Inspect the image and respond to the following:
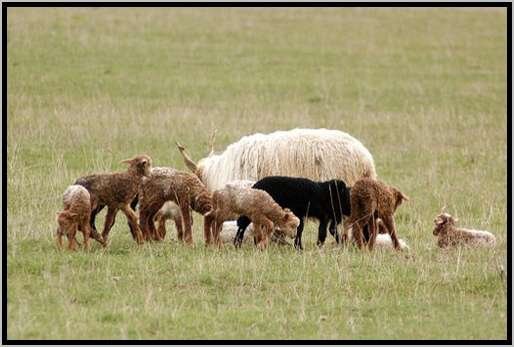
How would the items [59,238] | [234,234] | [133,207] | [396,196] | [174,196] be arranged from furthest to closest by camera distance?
[133,207], [234,234], [396,196], [174,196], [59,238]

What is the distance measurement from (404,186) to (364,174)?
11.8 ft

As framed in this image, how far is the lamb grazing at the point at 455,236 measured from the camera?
12.4m

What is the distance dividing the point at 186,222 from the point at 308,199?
1.17m

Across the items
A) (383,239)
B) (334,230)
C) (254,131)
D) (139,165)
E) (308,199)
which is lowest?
(254,131)

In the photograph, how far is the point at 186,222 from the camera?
11.8 metres

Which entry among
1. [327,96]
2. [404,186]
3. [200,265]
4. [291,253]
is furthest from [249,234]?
[327,96]

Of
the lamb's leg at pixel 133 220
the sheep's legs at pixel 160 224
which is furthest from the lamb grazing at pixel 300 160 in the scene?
the lamb's leg at pixel 133 220

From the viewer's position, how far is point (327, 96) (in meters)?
25.7

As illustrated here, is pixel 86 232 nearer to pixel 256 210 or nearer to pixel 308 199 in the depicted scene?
pixel 256 210

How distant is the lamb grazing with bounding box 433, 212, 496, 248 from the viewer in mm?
12359

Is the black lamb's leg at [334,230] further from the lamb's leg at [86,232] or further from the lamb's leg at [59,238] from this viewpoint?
the lamb's leg at [59,238]

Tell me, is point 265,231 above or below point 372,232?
above

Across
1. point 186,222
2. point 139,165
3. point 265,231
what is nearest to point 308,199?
point 265,231

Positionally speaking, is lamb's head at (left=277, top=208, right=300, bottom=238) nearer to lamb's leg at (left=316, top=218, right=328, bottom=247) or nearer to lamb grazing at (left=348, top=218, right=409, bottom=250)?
lamb's leg at (left=316, top=218, right=328, bottom=247)
